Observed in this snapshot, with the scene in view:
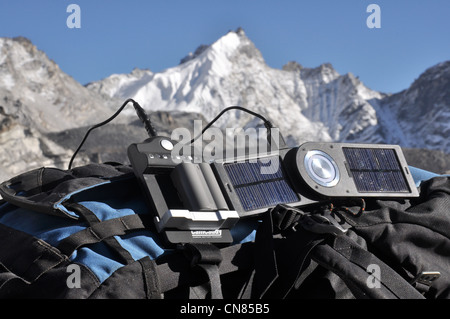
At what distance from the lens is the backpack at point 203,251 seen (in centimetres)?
100

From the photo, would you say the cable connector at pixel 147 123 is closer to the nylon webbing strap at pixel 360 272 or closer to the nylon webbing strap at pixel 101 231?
the nylon webbing strap at pixel 101 231

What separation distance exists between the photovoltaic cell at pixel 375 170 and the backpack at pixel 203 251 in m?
0.07

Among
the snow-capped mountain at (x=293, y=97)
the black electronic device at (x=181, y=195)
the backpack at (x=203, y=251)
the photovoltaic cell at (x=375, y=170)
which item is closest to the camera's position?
the backpack at (x=203, y=251)

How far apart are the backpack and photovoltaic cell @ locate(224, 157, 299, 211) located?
5 centimetres

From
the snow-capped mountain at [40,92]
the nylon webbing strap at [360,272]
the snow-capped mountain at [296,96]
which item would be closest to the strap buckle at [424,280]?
the nylon webbing strap at [360,272]

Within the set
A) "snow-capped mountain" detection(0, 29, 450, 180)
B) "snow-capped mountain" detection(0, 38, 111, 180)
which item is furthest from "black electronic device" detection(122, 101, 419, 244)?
"snow-capped mountain" detection(0, 29, 450, 180)

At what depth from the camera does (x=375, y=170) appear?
1.43 m

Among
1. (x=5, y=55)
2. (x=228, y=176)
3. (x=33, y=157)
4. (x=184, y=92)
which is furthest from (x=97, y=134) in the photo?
(x=184, y=92)

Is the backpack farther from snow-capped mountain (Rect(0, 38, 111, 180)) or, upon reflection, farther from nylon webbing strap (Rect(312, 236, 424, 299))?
snow-capped mountain (Rect(0, 38, 111, 180))

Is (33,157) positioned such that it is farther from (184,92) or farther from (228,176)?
(184,92)

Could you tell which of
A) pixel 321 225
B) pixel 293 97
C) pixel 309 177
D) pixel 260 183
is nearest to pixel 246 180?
pixel 260 183

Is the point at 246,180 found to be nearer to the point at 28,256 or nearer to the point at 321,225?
the point at 321,225

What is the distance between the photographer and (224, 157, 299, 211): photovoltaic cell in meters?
1.27

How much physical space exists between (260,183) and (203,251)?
0.32 metres
